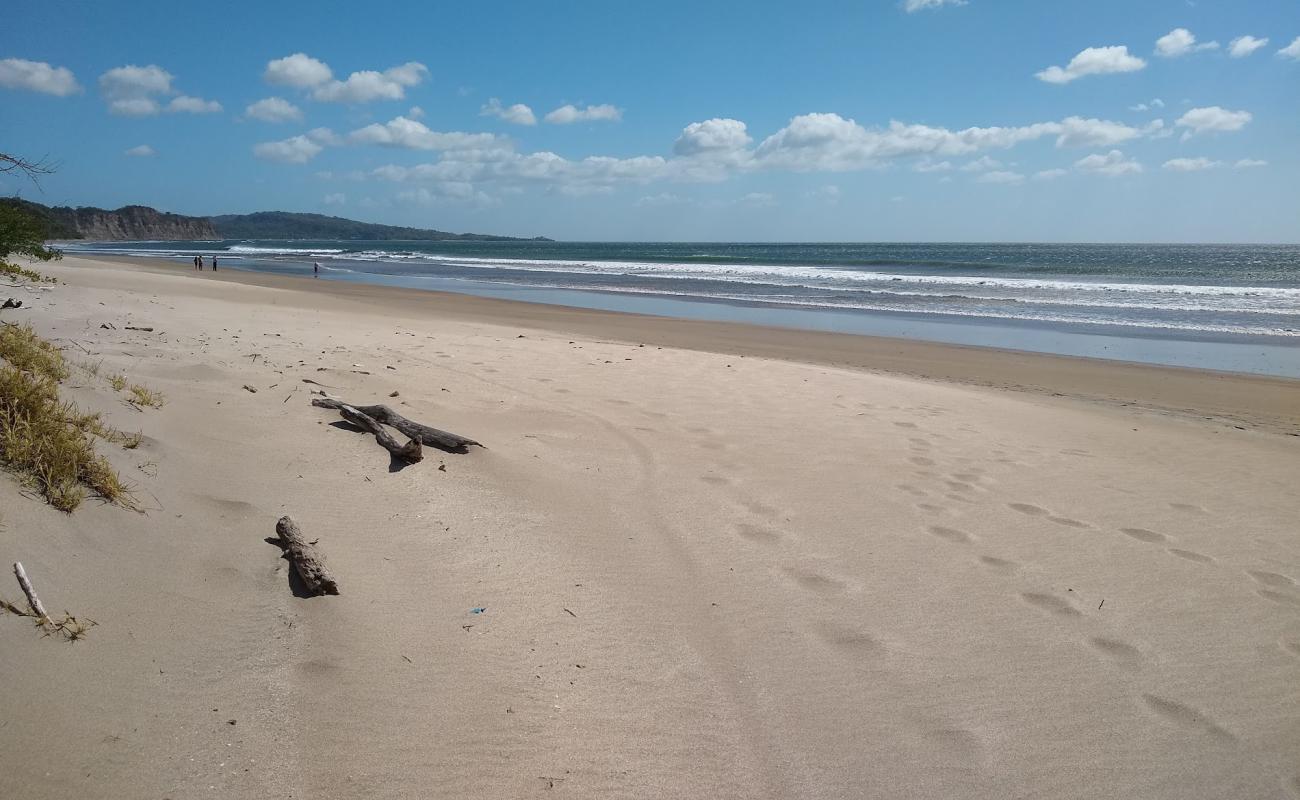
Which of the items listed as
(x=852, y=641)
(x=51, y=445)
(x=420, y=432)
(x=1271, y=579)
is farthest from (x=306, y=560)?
(x=1271, y=579)

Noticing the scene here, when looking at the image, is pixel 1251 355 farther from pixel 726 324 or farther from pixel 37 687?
pixel 37 687

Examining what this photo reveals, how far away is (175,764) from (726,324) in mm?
Answer: 17717

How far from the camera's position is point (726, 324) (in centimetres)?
1925

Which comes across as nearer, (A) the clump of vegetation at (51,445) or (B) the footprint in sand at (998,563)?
(A) the clump of vegetation at (51,445)

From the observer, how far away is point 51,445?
315cm

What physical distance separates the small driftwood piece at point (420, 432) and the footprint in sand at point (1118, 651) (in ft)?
12.2

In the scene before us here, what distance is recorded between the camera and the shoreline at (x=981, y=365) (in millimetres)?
9875

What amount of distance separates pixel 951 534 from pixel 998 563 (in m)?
0.40

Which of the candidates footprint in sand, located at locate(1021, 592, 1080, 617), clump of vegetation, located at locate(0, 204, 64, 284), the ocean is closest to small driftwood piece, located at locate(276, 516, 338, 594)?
footprint in sand, located at locate(1021, 592, 1080, 617)

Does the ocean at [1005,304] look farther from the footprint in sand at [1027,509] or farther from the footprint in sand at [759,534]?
the footprint in sand at [759,534]

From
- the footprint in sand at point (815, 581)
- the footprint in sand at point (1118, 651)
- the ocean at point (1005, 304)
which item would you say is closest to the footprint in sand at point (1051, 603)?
→ the footprint in sand at point (1118, 651)

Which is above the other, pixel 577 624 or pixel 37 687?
pixel 37 687

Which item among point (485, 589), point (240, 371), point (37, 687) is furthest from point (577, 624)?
point (240, 371)

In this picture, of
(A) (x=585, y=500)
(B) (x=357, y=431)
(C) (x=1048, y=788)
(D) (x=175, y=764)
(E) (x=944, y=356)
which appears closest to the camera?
(D) (x=175, y=764)
